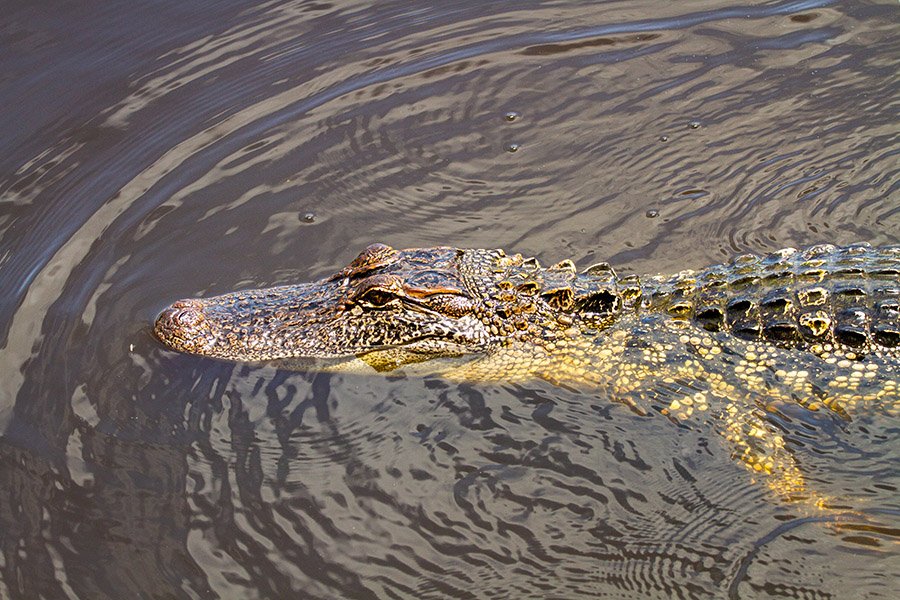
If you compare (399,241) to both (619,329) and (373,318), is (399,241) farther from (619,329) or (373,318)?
(619,329)

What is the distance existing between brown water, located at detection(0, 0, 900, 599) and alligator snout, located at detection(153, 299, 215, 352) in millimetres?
136

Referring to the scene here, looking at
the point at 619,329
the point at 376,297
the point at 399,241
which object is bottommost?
the point at 619,329

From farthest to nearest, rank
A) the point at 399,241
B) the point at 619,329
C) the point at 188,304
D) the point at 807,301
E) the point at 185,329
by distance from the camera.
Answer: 1. the point at 399,241
2. the point at 188,304
3. the point at 185,329
4. the point at 619,329
5. the point at 807,301

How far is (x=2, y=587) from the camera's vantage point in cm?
390

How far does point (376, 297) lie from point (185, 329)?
1094 millimetres

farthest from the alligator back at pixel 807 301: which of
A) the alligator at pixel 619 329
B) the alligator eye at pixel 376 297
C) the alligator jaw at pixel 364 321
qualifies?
the alligator eye at pixel 376 297

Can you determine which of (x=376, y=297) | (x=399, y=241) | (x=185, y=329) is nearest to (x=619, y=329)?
(x=376, y=297)

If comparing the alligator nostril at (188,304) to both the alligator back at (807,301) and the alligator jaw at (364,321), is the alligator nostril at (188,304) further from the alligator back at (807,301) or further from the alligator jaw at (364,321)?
the alligator back at (807,301)

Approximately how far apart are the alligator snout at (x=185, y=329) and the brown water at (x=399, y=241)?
0.14 metres

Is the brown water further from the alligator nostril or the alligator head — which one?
the alligator nostril

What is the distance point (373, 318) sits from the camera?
4812 millimetres

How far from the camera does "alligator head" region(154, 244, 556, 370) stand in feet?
15.7

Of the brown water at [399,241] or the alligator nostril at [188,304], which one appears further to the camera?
the alligator nostril at [188,304]

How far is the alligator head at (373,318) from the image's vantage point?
4773mm
